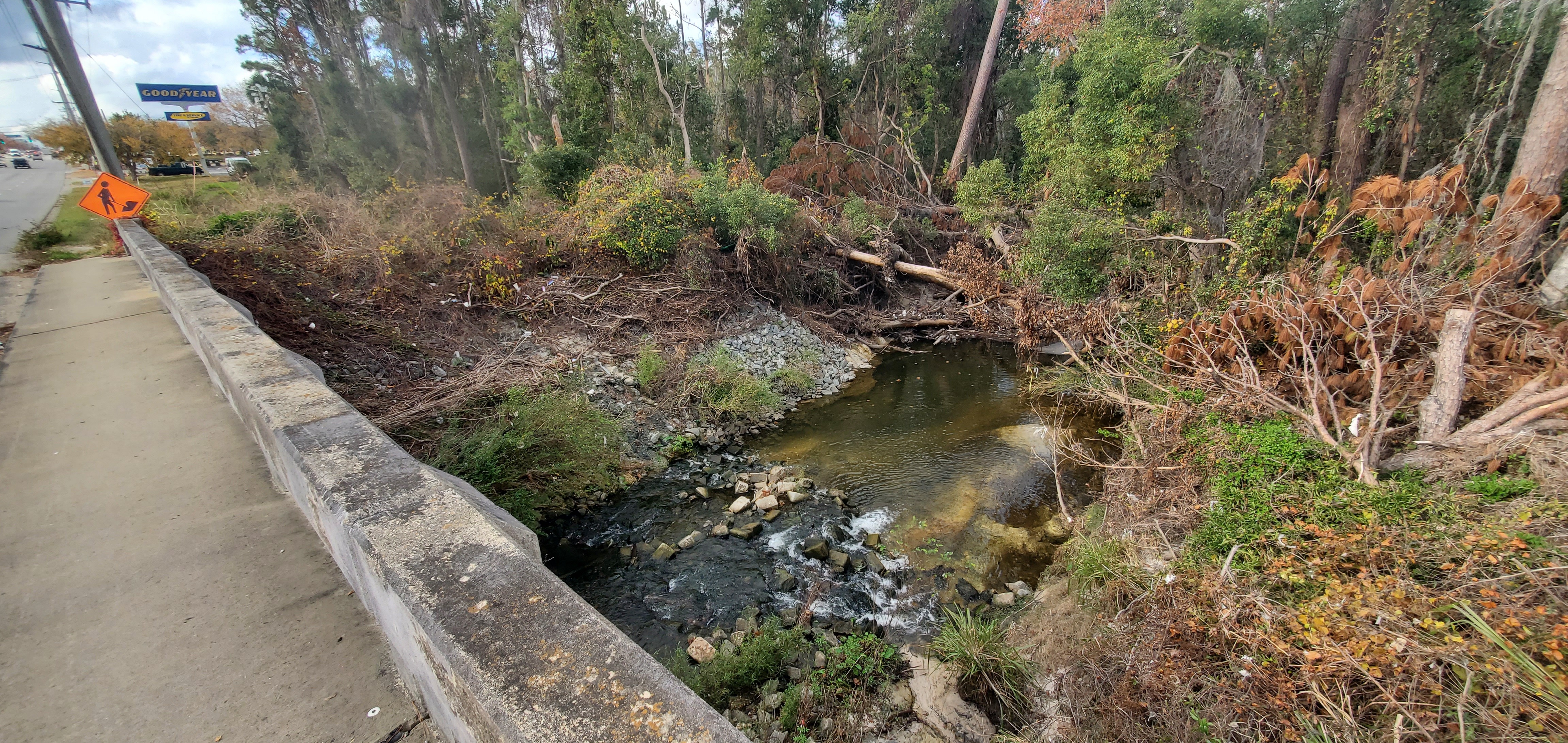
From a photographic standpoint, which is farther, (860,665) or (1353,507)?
(860,665)

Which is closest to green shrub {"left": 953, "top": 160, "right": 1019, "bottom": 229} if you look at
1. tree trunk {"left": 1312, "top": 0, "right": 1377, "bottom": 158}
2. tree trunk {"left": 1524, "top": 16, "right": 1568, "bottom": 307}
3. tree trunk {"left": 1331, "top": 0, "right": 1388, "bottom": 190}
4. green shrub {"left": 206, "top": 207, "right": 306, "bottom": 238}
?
tree trunk {"left": 1312, "top": 0, "right": 1377, "bottom": 158}

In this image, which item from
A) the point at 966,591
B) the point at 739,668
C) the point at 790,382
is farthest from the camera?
the point at 790,382

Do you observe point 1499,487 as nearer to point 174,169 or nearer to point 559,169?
point 559,169

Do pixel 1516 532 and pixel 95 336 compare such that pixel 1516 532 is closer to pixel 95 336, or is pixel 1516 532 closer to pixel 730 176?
pixel 95 336

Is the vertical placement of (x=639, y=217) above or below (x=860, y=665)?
above

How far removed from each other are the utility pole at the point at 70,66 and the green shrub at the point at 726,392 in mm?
9994

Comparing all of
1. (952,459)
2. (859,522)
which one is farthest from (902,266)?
Answer: (859,522)

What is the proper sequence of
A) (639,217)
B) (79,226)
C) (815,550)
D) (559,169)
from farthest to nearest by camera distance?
(559,169), (79,226), (639,217), (815,550)

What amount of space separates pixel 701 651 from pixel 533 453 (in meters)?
2.53

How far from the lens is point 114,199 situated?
7.76 m

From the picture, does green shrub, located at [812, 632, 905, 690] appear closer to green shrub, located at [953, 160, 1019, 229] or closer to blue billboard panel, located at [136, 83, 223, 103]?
green shrub, located at [953, 160, 1019, 229]

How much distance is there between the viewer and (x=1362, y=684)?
280 cm

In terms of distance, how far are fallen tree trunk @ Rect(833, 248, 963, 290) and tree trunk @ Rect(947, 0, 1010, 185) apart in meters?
4.49

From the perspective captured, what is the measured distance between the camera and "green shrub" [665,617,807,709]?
3.75m
